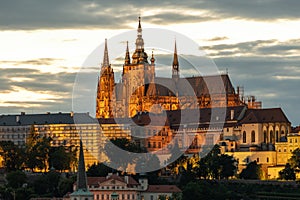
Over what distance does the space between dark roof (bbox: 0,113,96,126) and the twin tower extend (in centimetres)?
279

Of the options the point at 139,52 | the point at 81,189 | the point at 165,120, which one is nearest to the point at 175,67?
the point at 139,52

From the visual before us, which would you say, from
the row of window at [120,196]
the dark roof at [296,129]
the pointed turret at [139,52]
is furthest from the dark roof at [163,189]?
the pointed turret at [139,52]

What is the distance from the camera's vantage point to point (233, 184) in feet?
383

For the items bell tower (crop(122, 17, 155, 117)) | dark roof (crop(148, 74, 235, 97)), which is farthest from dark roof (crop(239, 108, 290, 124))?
bell tower (crop(122, 17, 155, 117))

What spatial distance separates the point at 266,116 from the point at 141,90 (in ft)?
85.2

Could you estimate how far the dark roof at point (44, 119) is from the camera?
167125 mm

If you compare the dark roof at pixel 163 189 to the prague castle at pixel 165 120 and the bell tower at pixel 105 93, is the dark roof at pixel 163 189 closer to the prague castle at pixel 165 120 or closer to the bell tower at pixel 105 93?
the prague castle at pixel 165 120

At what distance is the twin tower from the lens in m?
162

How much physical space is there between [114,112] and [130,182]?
54751 millimetres

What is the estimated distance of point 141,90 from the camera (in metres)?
163

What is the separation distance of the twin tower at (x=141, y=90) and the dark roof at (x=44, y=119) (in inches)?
110

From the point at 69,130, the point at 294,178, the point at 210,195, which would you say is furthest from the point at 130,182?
the point at 69,130

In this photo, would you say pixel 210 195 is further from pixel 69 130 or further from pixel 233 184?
pixel 69 130

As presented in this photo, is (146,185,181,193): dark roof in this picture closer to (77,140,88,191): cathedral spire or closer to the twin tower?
(77,140,88,191): cathedral spire
